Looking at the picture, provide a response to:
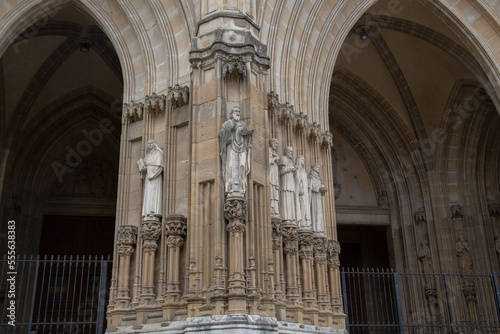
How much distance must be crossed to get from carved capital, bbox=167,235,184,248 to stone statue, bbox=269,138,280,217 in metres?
1.44

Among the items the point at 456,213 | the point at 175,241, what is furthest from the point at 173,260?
the point at 456,213

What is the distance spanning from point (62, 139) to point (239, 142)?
9.15 metres

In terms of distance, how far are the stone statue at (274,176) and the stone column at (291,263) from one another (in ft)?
1.29

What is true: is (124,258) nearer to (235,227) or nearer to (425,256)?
→ (235,227)

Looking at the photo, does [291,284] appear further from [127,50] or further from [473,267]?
[473,267]

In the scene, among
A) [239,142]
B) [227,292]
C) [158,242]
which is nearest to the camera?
[227,292]

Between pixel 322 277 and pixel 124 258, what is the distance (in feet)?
10.8

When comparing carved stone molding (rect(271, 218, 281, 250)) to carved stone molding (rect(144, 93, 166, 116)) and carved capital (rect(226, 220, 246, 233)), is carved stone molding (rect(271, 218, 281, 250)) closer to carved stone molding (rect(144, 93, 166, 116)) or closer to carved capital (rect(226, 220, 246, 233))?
carved capital (rect(226, 220, 246, 233))

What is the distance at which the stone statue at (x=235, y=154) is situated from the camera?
810 cm

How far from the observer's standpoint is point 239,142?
326 inches

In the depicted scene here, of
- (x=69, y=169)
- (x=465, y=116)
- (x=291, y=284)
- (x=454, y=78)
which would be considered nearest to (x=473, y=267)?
(x=465, y=116)

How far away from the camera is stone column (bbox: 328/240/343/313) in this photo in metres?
9.84

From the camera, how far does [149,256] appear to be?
8859 millimetres

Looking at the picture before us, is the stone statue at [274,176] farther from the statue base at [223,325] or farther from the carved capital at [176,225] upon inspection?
the statue base at [223,325]
